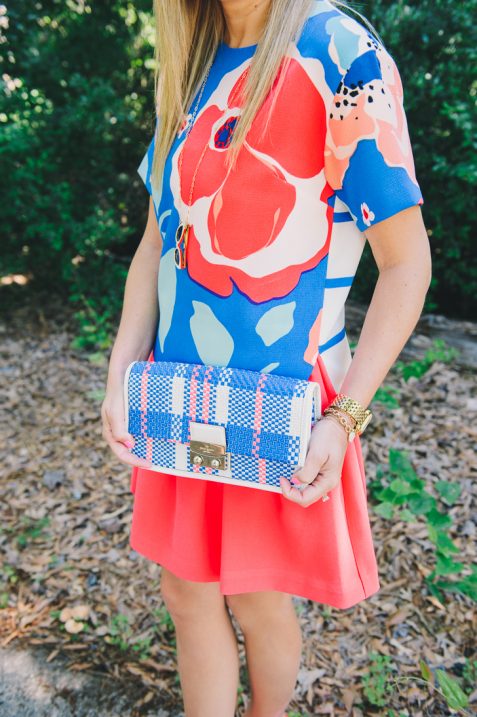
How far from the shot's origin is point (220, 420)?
1.21 m

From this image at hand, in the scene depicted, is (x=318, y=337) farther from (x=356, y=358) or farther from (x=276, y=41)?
(x=276, y=41)

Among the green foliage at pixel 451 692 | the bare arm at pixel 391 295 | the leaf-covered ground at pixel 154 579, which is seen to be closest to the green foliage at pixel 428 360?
the leaf-covered ground at pixel 154 579

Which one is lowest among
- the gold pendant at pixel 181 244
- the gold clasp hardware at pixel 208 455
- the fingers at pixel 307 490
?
the gold clasp hardware at pixel 208 455

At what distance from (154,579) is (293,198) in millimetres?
2008

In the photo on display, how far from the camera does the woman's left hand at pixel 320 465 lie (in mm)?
1122

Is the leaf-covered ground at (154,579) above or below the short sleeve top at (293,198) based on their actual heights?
below

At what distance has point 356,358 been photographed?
119 centimetres

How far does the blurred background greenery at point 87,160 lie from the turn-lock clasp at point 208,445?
292cm

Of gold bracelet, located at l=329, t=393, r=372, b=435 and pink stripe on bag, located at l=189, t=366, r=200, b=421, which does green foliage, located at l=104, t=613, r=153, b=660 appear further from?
gold bracelet, located at l=329, t=393, r=372, b=435

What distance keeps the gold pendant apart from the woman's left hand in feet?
1.54

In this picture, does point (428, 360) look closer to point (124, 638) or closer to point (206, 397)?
point (124, 638)

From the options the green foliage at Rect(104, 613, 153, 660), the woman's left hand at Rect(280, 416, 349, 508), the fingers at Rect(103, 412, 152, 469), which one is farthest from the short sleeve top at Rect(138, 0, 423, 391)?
the green foliage at Rect(104, 613, 153, 660)

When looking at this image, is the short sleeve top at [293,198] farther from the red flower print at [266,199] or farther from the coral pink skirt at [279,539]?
the coral pink skirt at [279,539]

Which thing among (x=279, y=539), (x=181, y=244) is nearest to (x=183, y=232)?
(x=181, y=244)
